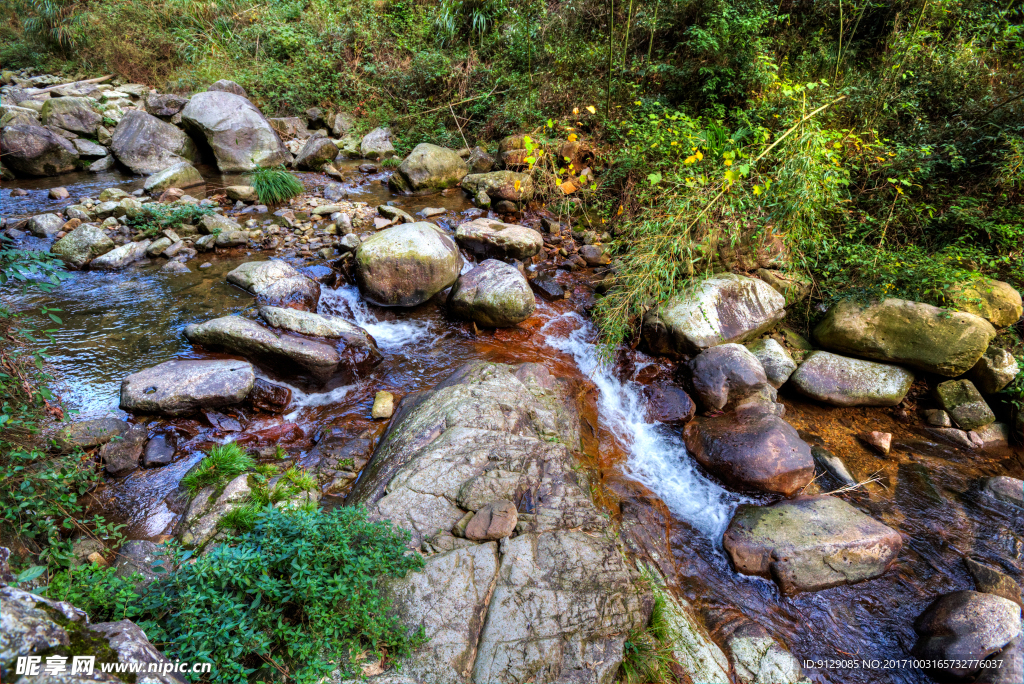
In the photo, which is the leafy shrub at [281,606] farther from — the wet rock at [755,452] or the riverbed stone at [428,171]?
the riverbed stone at [428,171]

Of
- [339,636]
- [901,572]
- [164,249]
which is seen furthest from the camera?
[164,249]

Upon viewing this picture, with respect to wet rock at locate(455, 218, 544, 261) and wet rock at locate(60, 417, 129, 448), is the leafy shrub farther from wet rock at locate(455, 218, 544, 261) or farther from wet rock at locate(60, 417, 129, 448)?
wet rock at locate(455, 218, 544, 261)

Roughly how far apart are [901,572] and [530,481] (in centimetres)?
290

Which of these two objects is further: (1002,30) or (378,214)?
(378,214)

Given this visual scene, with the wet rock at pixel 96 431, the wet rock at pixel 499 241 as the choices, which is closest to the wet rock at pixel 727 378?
the wet rock at pixel 499 241

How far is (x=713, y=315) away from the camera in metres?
5.11

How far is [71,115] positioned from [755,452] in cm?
1315

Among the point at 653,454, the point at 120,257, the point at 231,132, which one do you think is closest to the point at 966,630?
the point at 653,454

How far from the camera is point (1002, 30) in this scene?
5801 millimetres

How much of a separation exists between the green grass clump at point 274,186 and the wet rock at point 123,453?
522cm

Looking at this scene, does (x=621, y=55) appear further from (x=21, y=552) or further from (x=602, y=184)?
(x=21, y=552)

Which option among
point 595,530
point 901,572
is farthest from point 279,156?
point 901,572

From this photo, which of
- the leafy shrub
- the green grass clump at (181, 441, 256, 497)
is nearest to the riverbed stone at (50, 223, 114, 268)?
the green grass clump at (181, 441, 256, 497)

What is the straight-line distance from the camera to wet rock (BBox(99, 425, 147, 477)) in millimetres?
3465
